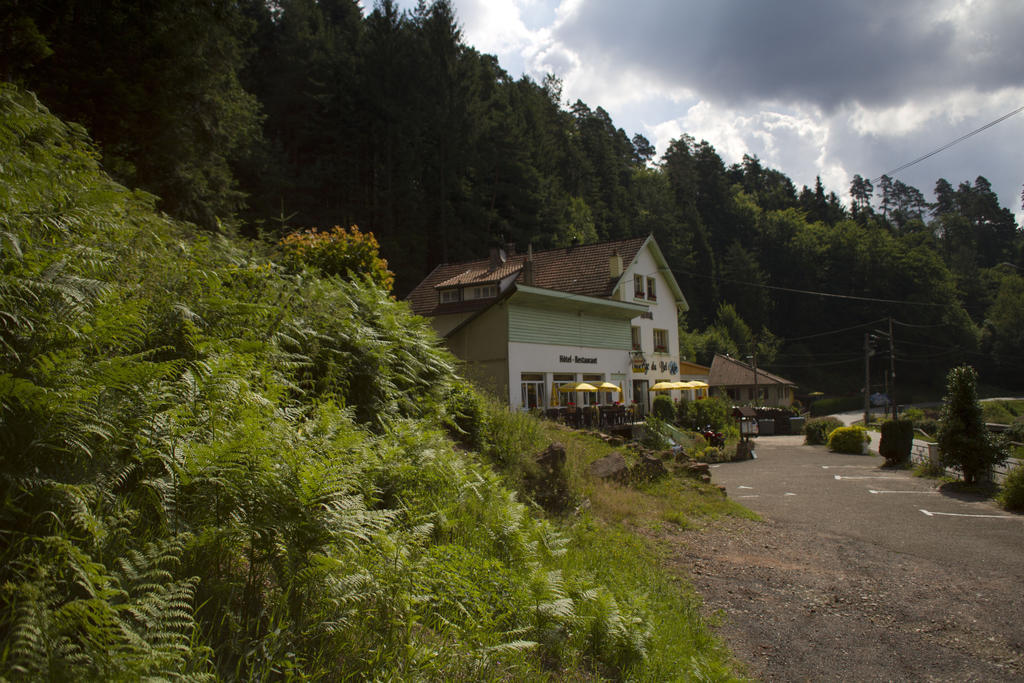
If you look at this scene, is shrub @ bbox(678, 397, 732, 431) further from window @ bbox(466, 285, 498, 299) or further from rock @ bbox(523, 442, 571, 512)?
rock @ bbox(523, 442, 571, 512)

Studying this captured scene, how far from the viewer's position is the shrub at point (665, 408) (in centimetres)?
3334

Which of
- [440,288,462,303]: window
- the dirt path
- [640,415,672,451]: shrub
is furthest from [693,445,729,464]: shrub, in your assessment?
[440,288,462,303]: window

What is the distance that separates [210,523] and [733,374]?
64.6m

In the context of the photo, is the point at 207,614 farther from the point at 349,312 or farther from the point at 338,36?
the point at 338,36

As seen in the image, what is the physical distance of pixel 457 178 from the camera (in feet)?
149

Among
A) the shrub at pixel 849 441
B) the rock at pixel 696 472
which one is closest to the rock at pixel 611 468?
the rock at pixel 696 472

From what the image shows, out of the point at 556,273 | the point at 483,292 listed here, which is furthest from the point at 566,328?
the point at 556,273

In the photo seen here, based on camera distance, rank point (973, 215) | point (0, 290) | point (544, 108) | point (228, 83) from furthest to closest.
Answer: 1. point (973, 215)
2. point (544, 108)
3. point (228, 83)
4. point (0, 290)

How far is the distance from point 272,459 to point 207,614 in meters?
0.75

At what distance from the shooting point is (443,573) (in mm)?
3715

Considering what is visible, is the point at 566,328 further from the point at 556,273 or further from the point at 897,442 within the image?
the point at 897,442

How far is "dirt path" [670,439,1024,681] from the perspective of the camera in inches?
208

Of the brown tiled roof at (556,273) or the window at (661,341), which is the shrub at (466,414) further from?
the window at (661,341)

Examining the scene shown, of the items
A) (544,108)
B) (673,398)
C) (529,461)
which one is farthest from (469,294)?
(544,108)
